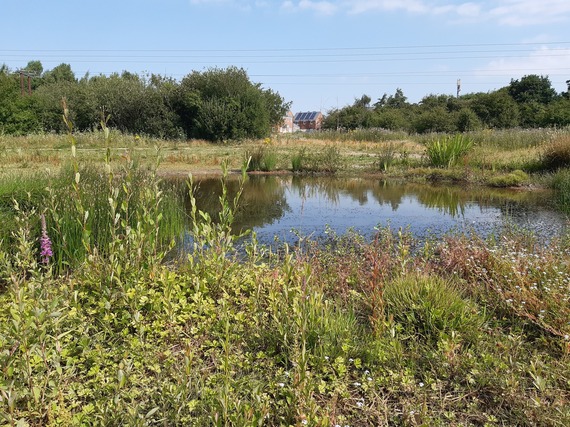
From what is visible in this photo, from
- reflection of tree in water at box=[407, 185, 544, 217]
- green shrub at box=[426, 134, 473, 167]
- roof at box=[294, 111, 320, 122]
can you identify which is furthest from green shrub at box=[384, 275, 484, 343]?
roof at box=[294, 111, 320, 122]

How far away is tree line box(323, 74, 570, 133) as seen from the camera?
105 feet

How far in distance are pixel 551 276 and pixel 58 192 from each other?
454 cm

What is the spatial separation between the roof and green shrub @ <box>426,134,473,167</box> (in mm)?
72948

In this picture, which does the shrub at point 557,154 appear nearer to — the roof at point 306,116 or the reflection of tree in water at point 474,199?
the reflection of tree in water at point 474,199

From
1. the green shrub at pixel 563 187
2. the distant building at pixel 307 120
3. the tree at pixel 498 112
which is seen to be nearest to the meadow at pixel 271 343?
the green shrub at pixel 563 187

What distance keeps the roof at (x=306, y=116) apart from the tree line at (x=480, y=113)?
127 feet

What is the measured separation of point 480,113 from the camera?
35812mm

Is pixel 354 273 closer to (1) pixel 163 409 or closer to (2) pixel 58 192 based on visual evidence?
(1) pixel 163 409

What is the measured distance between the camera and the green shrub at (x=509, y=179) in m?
12.8

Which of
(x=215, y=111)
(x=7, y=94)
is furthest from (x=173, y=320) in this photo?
(x=7, y=94)

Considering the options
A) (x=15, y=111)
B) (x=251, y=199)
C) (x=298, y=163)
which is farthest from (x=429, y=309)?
(x=15, y=111)

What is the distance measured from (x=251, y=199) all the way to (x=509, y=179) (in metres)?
7.76

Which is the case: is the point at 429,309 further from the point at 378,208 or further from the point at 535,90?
the point at 535,90

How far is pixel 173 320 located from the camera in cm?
248
